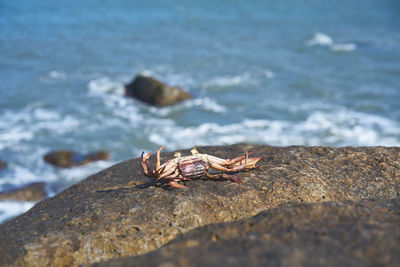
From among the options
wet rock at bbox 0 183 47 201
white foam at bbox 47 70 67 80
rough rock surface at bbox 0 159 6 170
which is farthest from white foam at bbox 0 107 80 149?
white foam at bbox 47 70 67 80

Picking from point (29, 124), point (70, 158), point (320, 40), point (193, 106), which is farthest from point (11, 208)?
point (320, 40)

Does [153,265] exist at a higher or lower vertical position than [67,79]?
higher

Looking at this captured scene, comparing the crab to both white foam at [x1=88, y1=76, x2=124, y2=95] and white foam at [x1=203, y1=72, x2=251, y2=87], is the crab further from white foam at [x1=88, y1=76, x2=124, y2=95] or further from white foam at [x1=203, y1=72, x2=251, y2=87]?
white foam at [x1=203, y1=72, x2=251, y2=87]

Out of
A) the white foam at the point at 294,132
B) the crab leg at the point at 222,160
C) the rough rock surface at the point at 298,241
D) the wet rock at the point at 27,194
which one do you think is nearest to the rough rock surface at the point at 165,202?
the crab leg at the point at 222,160

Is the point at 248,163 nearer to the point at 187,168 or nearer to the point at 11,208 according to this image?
the point at 187,168

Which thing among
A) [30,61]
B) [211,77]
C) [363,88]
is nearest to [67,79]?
[30,61]

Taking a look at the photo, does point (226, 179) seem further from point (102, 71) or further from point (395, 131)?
point (102, 71)
